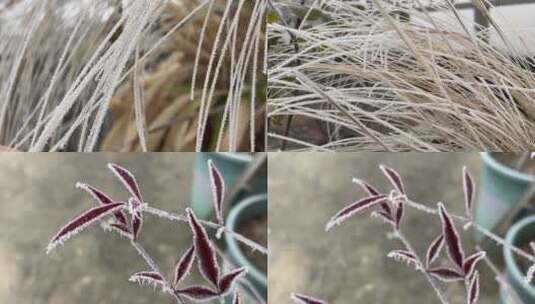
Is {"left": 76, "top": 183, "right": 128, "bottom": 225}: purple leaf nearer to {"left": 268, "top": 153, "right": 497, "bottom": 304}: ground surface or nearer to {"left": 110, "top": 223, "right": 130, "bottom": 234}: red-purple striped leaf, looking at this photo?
{"left": 110, "top": 223, "right": 130, "bottom": 234}: red-purple striped leaf

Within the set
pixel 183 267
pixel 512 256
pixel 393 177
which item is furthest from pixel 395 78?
pixel 183 267

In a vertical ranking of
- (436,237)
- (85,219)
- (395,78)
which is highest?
(395,78)

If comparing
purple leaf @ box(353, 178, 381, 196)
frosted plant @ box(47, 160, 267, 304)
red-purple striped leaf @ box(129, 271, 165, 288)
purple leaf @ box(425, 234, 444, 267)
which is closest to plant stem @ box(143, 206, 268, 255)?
frosted plant @ box(47, 160, 267, 304)

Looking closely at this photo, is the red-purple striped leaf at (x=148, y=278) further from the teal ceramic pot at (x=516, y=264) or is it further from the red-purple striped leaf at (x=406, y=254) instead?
the teal ceramic pot at (x=516, y=264)

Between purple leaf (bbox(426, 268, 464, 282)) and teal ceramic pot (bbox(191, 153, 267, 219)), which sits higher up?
teal ceramic pot (bbox(191, 153, 267, 219))

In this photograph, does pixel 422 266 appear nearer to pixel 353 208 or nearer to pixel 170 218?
pixel 353 208

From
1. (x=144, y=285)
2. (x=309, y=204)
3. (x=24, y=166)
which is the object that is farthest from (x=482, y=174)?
(x=24, y=166)
